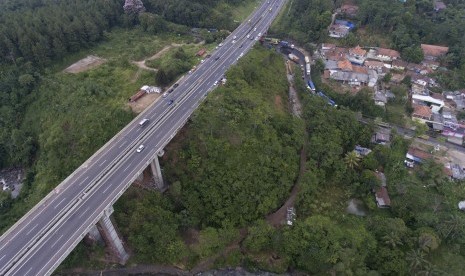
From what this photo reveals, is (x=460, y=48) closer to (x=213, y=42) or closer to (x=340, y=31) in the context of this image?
(x=340, y=31)

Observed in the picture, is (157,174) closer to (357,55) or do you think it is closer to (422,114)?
(422,114)

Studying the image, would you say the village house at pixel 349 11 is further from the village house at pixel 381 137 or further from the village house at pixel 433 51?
the village house at pixel 381 137

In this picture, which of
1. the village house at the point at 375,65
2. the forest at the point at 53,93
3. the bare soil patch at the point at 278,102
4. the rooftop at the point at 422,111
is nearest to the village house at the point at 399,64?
the village house at the point at 375,65

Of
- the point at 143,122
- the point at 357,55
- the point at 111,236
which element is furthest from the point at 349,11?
the point at 111,236

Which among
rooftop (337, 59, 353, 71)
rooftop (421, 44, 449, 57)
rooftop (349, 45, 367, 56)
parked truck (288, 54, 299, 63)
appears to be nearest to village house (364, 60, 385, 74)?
rooftop (349, 45, 367, 56)

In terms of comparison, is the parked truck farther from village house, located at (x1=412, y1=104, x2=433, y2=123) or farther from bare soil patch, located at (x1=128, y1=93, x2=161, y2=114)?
bare soil patch, located at (x1=128, y1=93, x2=161, y2=114)

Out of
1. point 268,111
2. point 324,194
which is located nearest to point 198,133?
point 268,111
